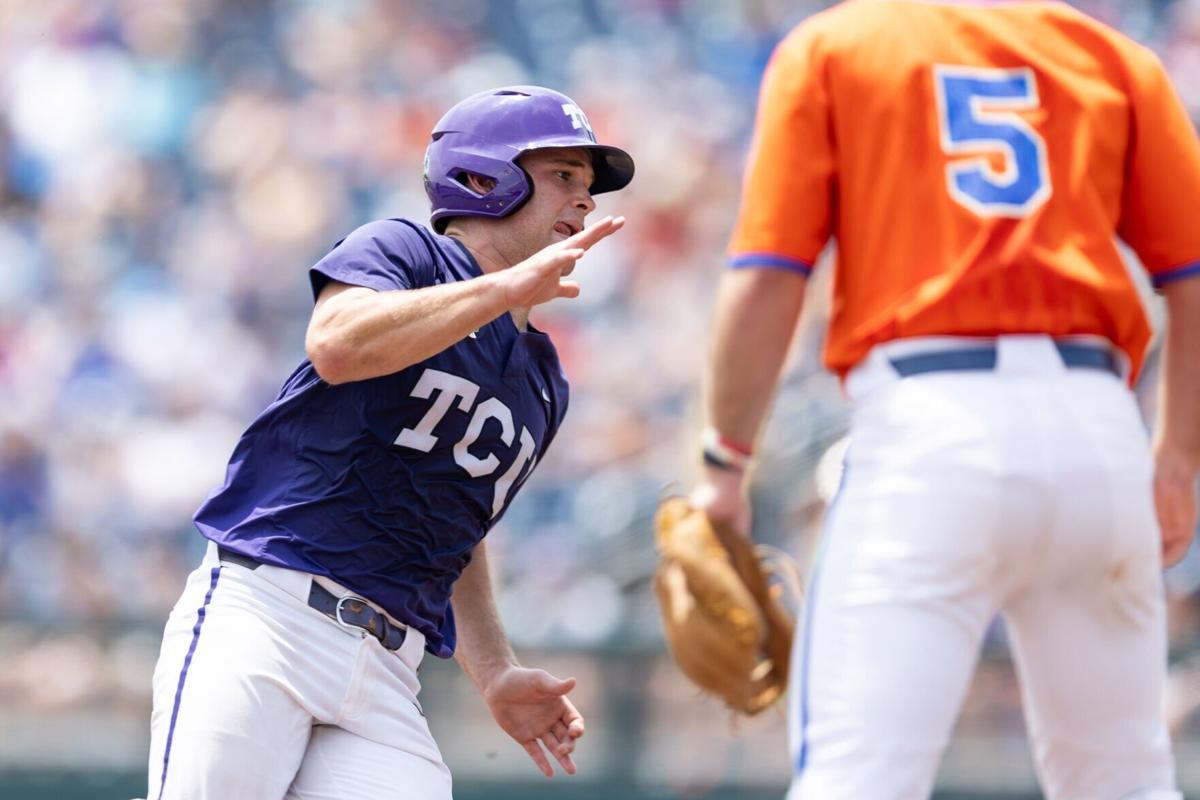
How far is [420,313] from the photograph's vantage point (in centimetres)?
334

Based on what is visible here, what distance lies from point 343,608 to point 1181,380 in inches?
68.2

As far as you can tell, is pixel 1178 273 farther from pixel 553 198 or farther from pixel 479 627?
pixel 479 627

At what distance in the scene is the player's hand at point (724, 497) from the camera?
3.12 m

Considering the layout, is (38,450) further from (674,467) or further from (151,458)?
(674,467)

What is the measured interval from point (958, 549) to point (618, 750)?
5.27m

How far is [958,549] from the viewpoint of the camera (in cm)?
284

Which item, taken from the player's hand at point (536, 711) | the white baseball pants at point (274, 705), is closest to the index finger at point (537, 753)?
the player's hand at point (536, 711)

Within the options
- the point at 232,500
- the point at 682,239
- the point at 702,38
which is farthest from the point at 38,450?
the point at 232,500

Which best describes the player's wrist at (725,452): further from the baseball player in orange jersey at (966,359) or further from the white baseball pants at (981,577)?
the white baseball pants at (981,577)

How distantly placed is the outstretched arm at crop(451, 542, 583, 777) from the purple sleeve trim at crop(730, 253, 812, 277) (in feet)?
4.40

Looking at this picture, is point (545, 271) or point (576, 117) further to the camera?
point (576, 117)

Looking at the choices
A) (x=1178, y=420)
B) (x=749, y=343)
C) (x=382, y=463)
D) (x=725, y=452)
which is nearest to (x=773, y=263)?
(x=749, y=343)

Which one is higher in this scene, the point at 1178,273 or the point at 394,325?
the point at 394,325

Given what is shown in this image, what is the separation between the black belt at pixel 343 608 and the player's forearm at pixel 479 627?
47cm
